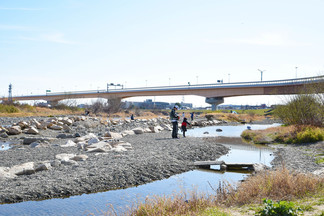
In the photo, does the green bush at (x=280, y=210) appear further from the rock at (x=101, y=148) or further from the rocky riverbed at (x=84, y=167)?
the rock at (x=101, y=148)

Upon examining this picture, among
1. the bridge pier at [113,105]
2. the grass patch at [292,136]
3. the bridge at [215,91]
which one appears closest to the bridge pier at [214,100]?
the bridge at [215,91]

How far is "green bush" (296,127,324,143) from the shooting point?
67.3ft

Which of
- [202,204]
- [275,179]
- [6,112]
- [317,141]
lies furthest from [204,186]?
[6,112]

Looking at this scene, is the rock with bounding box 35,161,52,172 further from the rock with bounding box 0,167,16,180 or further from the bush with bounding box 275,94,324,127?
the bush with bounding box 275,94,324,127

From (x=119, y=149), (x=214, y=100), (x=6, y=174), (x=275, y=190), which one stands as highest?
(x=214, y=100)

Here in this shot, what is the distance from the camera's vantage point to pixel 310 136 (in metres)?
20.8

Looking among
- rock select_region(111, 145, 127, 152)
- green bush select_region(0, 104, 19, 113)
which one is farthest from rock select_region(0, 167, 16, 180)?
green bush select_region(0, 104, 19, 113)

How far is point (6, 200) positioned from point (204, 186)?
580cm

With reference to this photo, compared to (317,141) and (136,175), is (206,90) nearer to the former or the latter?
(317,141)

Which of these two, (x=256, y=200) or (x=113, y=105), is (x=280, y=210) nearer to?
(x=256, y=200)

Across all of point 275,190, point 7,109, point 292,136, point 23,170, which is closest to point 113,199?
point 23,170

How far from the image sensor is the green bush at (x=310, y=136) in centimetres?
2050

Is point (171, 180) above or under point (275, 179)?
under

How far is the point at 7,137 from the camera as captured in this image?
2378cm
